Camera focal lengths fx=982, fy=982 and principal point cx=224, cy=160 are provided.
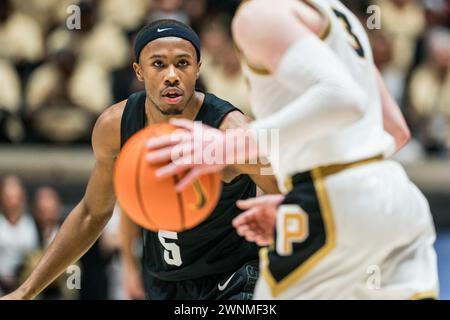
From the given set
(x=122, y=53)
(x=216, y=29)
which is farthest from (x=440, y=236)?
(x=122, y=53)

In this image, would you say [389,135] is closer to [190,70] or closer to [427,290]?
[427,290]

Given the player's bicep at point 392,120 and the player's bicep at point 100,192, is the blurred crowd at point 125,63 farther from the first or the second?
the player's bicep at point 392,120

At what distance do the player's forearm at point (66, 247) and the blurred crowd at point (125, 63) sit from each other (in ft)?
11.3

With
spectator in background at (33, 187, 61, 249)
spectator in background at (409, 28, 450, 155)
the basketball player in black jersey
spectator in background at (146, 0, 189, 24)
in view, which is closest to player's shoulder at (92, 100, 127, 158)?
the basketball player in black jersey

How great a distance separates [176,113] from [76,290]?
3.29m

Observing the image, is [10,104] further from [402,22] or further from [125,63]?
[402,22]

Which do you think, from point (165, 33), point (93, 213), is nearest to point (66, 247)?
point (93, 213)

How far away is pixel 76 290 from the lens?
7.27 meters

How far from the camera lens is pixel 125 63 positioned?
8.45 metres

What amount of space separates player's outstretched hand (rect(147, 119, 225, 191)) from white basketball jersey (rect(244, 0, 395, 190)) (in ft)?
0.72

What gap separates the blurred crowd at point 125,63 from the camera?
26.7 feet

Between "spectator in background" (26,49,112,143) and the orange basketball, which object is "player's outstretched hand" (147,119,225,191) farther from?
"spectator in background" (26,49,112,143)

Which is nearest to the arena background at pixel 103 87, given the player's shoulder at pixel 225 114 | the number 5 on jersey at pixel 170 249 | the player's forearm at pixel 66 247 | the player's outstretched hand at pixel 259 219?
the player's forearm at pixel 66 247

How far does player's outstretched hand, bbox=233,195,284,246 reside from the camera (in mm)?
3348
